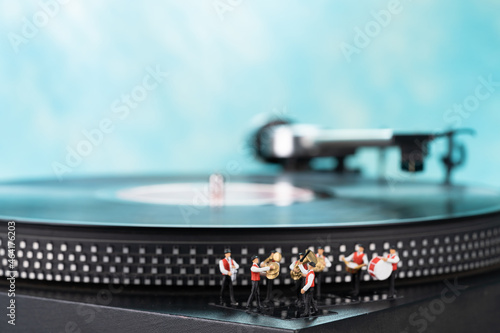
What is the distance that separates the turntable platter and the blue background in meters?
1.65

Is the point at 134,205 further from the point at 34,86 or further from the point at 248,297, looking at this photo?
the point at 34,86

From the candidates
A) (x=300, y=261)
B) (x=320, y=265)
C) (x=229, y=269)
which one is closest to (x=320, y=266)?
(x=320, y=265)

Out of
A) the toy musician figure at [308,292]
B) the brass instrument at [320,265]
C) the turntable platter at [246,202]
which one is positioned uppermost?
the turntable platter at [246,202]

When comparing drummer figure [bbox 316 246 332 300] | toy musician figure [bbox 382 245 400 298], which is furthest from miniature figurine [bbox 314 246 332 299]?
toy musician figure [bbox 382 245 400 298]

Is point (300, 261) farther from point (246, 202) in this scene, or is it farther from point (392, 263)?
point (246, 202)

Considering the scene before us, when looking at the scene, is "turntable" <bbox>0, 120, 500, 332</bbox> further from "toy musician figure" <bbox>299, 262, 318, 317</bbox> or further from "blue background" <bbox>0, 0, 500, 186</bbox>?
"blue background" <bbox>0, 0, 500, 186</bbox>

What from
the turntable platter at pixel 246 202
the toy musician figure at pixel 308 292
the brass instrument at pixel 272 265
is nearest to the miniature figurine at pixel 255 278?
the brass instrument at pixel 272 265

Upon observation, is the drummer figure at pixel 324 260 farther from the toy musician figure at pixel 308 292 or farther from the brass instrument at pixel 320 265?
the toy musician figure at pixel 308 292

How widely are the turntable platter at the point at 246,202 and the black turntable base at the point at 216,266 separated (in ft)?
0.08

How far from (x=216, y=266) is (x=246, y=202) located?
1.27m

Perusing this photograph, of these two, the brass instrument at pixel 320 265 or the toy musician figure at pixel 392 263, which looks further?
the toy musician figure at pixel 392 263

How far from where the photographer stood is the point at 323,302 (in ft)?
9.69

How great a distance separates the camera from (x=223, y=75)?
7508mm

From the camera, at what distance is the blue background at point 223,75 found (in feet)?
22.8
